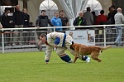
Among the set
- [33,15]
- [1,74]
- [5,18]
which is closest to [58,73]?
[1,74]

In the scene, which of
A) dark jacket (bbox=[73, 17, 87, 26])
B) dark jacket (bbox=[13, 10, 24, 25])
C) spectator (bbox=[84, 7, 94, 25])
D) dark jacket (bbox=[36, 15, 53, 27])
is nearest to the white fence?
dark jacket (bbox=[73, 17, 87, 26])

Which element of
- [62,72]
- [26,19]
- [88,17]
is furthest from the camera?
[88,17]

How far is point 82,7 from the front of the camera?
2977 cm

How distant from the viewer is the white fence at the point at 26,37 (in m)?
27.6

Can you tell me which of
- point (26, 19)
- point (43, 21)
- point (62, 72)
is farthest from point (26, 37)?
point (62, 72)

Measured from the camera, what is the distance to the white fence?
27.6m

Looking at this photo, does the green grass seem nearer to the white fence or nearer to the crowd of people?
the white fence

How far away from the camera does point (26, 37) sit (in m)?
28.0

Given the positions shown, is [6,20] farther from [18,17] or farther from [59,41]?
[59,41]

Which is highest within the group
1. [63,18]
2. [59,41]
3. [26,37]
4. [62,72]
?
[63,18]

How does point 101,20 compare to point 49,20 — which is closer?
point 49,20

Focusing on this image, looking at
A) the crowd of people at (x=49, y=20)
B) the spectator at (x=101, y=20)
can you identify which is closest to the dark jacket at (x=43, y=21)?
the crowd of people at (x=49, y=20)

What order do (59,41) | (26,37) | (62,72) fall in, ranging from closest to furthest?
(62,72)
(59,41)
(26,37)

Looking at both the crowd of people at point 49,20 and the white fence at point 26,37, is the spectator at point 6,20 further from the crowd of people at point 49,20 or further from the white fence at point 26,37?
the white fence at point 26,37
